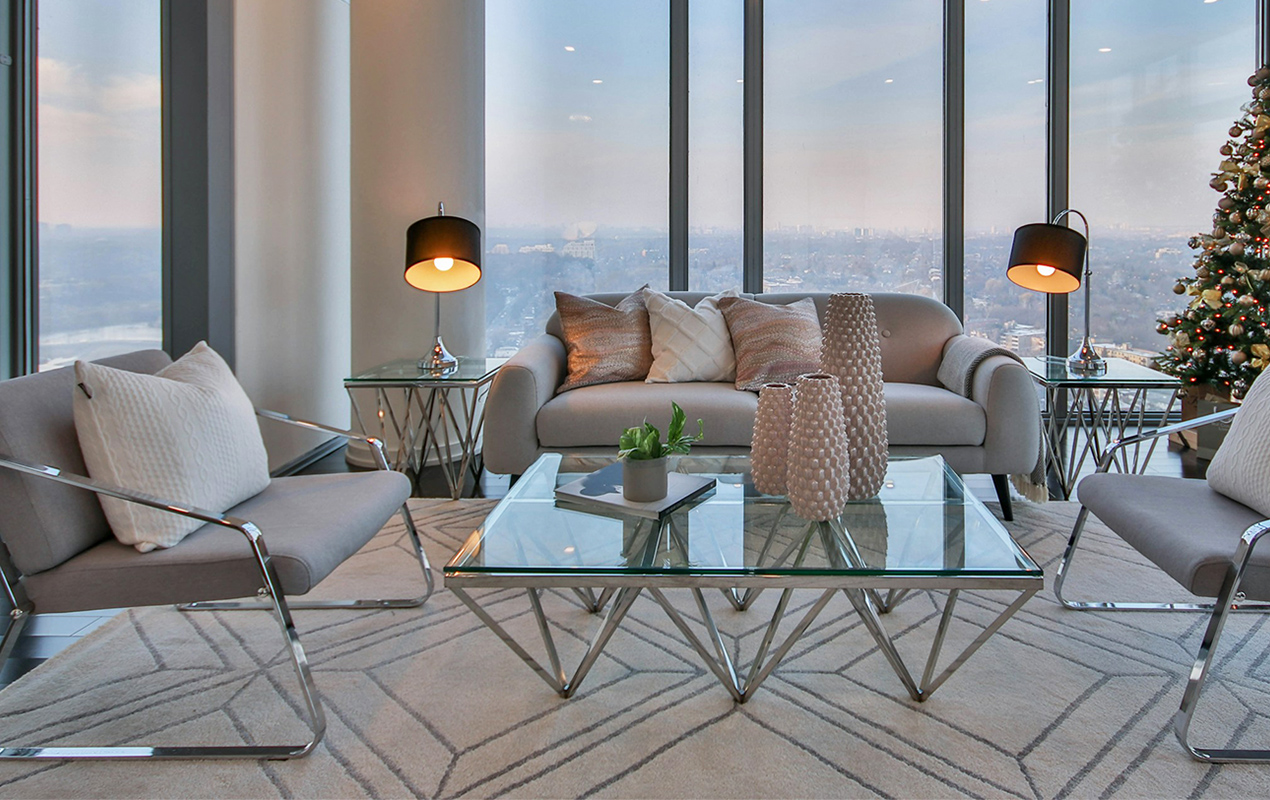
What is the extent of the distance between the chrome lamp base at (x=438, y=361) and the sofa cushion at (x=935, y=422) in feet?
6.20

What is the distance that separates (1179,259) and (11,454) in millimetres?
5724

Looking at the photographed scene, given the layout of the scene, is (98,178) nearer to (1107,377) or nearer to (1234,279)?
(1107,377)

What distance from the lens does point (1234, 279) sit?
14.9 feet

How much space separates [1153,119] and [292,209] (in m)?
4.78

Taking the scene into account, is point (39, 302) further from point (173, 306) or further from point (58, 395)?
point (58, 395)

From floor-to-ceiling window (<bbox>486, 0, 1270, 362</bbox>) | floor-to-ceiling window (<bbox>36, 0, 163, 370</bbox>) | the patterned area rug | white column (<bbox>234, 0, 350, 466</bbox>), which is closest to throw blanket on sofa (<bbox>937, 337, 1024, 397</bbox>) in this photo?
the patterned area rug

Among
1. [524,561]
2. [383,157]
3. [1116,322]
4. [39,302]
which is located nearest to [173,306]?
[39,302]

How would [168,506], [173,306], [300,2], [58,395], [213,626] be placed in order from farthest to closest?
[300,2] < [173,306] < [213,626] < [58,395] < [168,506]

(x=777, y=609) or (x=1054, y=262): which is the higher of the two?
(x=1054, y=262)

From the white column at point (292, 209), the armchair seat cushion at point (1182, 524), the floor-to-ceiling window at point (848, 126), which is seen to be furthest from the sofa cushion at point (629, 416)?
the floor-to-ceiling window at point (848, 126)

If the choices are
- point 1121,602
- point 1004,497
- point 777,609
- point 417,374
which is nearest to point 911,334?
point 1004,497

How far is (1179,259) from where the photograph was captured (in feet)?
17.4

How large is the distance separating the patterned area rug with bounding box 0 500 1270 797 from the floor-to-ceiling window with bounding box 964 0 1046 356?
3.06 m

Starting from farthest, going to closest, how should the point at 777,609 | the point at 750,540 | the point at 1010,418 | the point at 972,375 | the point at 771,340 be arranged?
the point at 771,340 → the point at 972,375 → the point at 1010,418 → the point at 777,609 → the point at 750,540
